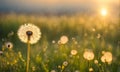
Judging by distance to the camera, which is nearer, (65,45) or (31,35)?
(31,35)

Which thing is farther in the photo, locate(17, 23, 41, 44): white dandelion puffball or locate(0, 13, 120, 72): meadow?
locate(0, 13, 120, 72): meadow

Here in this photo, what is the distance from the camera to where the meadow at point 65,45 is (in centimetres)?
502

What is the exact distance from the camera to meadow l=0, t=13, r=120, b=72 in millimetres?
5016

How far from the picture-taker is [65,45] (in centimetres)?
599

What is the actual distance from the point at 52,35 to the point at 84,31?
73cm

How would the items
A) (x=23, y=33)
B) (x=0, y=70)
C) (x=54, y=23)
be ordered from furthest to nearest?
1. (x=54, y=23)
2. (x=0, y=70)
3. (x=23, y=33)

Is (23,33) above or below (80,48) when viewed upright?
above

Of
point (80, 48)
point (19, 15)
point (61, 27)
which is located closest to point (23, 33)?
point (80, 48)

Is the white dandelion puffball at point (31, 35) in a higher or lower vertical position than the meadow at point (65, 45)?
higher

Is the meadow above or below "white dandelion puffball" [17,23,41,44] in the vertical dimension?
below

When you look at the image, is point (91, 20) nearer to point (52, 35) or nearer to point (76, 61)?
point (52, 35)

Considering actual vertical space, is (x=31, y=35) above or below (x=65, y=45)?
above

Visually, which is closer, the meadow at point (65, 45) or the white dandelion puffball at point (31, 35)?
the white dandelion puffball at point (31, 35)

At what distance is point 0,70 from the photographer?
4.97 m
